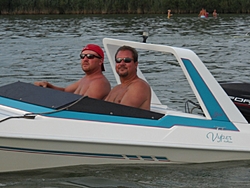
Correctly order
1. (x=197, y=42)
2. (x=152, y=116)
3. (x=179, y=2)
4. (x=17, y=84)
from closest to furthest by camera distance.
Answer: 1. (x=152, y=116)
2. (x=17, y=84)
3. (x=197, y=42)
4. (x=179, y=2)

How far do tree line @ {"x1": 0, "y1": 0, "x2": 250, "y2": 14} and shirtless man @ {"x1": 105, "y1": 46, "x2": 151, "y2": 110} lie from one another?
1506 inches

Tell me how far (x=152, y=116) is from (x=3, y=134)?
1410 millimetres

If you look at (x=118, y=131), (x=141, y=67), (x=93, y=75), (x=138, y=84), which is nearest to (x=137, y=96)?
(x=138, y=84)

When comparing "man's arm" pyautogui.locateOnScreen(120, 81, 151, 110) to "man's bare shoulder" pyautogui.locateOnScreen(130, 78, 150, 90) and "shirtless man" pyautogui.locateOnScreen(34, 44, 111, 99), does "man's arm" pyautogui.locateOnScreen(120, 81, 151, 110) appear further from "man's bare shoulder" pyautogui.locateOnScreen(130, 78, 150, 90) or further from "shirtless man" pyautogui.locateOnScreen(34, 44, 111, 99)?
"shirtless man" pyautogui.locateOnScreen(34, 44, 111, 99)

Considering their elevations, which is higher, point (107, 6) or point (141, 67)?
point (107, 6)

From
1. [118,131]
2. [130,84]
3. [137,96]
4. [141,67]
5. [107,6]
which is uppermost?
[130,84]

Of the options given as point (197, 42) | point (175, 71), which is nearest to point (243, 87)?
point (175, 71)

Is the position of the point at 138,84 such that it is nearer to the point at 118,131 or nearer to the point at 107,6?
the point at 118,131

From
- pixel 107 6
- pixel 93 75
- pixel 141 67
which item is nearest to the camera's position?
pixel 93 75

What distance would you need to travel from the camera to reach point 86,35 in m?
26.2

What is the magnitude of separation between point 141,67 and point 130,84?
9594 mm

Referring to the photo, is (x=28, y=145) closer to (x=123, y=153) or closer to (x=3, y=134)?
(x=3, y=134)

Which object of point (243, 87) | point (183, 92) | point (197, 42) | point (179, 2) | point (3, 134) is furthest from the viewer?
point (179, 2)

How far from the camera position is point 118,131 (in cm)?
538
